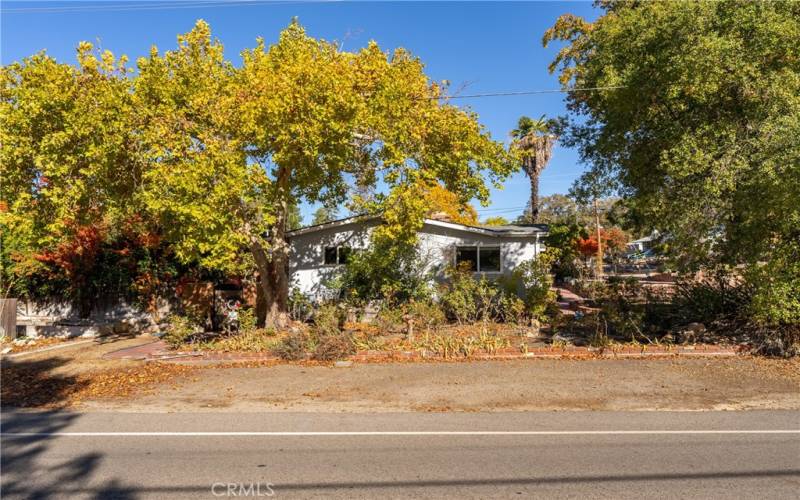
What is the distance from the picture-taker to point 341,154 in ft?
41.1

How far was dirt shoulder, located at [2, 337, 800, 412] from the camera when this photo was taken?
803 cm

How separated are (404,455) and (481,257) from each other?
42.9 ft

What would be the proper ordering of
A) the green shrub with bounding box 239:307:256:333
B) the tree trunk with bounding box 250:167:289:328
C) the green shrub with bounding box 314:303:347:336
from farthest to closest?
the tree trunk with bounding box 250:167:289:328
the green shrub with bounding box 239:307:256:333
the green shrub with bounding box 314:303:347:336

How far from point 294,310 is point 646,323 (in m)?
10.9

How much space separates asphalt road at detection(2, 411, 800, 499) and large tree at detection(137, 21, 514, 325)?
5166mm

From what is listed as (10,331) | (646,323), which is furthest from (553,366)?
(10,331)

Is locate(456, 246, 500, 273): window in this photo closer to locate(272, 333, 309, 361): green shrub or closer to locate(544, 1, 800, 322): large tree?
locate(544, 1, 800, 322): large tree

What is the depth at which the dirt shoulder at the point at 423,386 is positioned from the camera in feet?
26.3

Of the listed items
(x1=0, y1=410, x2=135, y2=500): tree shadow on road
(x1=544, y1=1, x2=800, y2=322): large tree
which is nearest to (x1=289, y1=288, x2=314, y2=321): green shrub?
(x1=0, y1=410, x2=135, y2=500): tree shadow on road

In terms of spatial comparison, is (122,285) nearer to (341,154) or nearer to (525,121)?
(341,154)

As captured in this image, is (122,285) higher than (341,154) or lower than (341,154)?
lower

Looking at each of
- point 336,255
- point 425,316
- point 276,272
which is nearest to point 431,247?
point 336,255

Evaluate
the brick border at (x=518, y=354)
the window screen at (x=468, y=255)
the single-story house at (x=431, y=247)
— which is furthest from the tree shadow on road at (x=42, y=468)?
the window screen at (x=468, y=255)

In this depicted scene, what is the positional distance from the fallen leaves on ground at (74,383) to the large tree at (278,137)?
2.63 m
